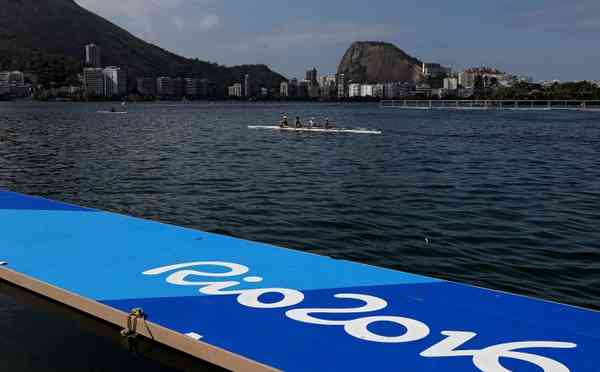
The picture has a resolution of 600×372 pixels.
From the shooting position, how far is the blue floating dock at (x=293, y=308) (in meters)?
5.20

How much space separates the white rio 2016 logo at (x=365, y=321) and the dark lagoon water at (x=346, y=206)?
1.22 meters

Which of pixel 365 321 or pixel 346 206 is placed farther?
pixel 346 206

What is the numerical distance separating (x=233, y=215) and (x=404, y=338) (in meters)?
10.2

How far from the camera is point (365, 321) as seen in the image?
598cm

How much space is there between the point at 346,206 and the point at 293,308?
10585 mm

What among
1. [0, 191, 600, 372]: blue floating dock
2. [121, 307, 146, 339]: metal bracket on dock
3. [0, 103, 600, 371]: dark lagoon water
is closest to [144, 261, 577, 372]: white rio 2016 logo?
[0, 191, 600, 372]: blue floating dock

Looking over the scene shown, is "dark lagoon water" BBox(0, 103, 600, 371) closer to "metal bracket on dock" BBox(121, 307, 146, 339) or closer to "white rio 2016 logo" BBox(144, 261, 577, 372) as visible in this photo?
"metal bracket on dock" BBox(121, 307, 146, 339)

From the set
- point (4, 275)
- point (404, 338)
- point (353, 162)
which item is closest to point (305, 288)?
point (404, 338)

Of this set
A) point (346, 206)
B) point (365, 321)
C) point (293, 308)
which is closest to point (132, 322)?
point (293, 308)

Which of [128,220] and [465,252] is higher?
[128,220]

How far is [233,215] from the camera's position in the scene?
50.5ft

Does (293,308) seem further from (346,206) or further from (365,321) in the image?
(346,206)

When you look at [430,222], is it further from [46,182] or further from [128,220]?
[46,182]

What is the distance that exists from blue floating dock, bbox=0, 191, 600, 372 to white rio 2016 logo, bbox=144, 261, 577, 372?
0.04 ft
